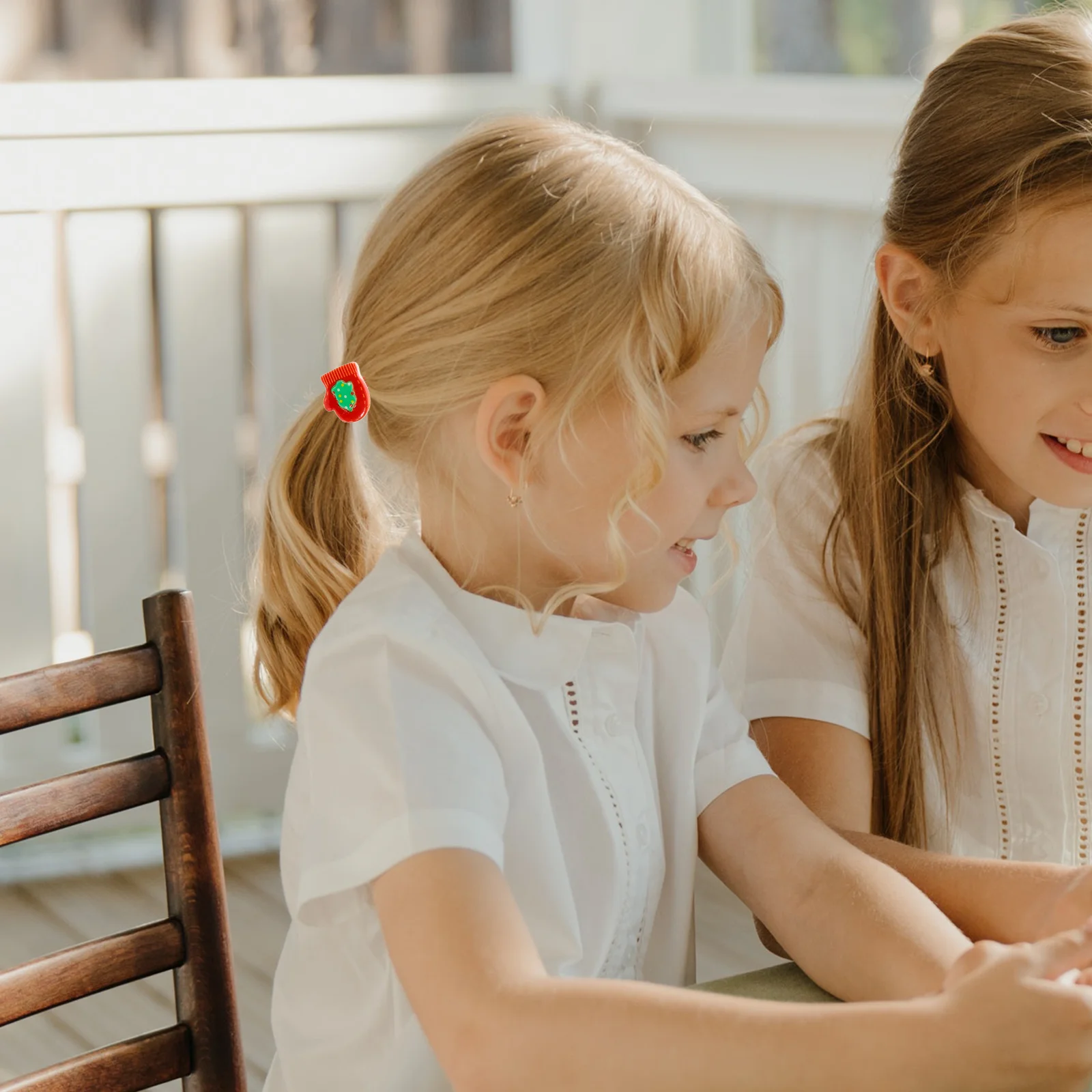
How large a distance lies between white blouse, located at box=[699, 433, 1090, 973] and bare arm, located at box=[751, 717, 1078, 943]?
0.03m

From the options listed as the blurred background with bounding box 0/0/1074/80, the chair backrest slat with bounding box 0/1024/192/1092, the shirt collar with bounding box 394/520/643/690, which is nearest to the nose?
the shirt collar with bounding box 394/520/643/690

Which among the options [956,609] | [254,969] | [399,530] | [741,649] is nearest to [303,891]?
[399,530]

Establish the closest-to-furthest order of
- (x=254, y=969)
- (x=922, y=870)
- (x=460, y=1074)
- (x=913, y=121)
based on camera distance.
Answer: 1. (x=460, y=1074)
2. (x=922, y=870)
3. (x=913, y=121)
4. (x=254, y=969)

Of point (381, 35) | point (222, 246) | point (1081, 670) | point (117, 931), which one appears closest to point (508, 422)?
point (1081, 670)

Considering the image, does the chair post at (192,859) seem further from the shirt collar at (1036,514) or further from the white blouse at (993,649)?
the shirt collar at (1036,514)

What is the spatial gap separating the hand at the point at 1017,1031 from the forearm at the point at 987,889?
0.19m

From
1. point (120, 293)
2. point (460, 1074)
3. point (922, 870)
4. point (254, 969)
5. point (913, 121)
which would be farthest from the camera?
point (120, 293)

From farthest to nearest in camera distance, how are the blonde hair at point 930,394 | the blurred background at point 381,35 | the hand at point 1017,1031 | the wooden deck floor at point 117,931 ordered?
the blurred background at point 381,35
the wooden deck floor at point 117,931
the blonde hair at point 930,394
the hand at point 1017,1031

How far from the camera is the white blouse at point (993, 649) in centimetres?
112

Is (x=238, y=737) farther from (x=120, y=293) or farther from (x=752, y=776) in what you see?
(x=752, y=776)

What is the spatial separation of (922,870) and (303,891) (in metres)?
0.37

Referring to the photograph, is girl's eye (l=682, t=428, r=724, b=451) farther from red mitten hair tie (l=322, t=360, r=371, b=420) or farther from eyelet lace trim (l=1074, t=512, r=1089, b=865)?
eyelet lace trim (l=1074, t=512, r=1089, b=865)

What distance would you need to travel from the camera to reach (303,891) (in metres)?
0.80

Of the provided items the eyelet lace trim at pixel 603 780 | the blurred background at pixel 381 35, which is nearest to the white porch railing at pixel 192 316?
the blurred background at pixel 381 35
